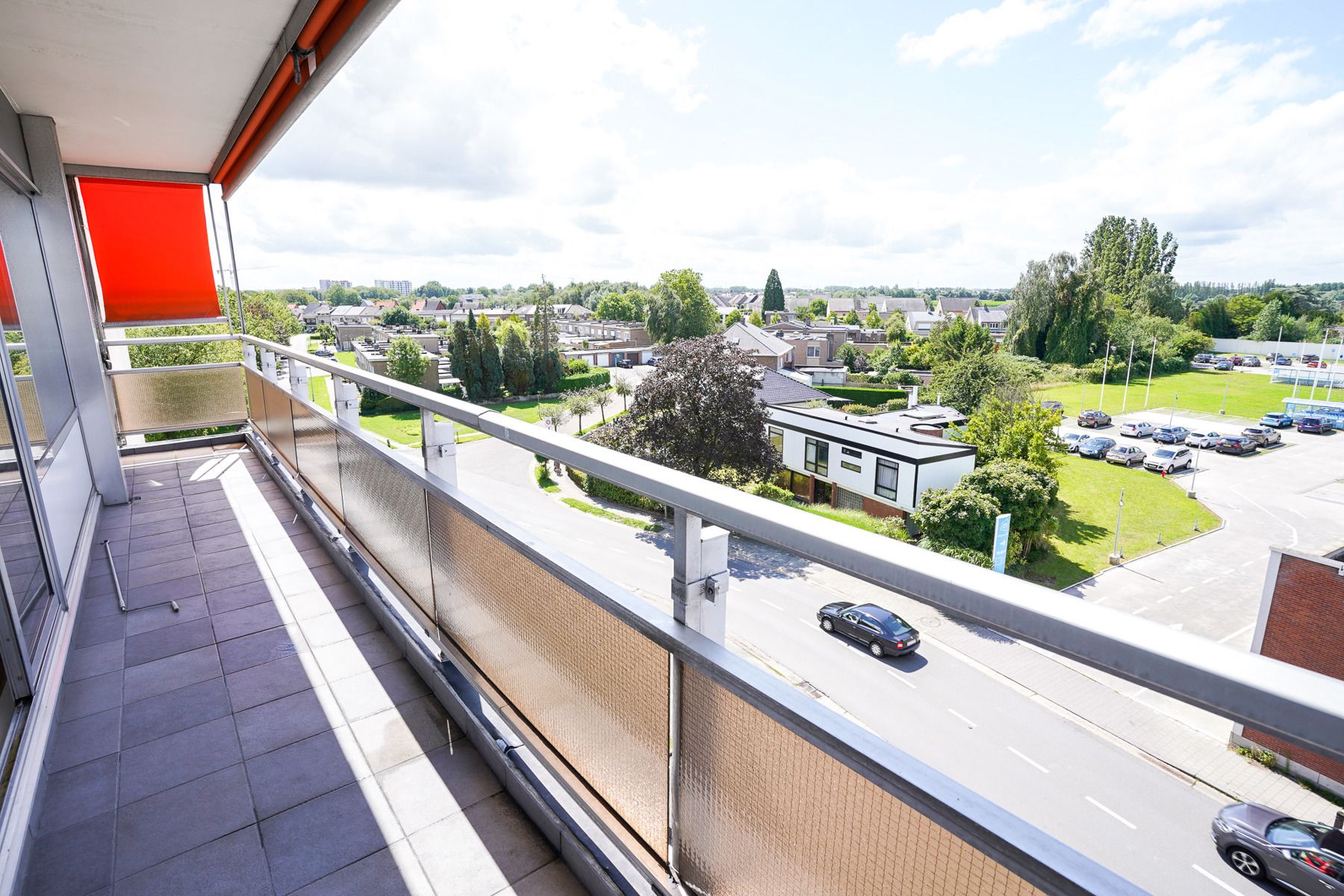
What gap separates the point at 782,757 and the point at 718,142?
74574 millimetres

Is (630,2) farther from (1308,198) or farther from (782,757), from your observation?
(1308,198)

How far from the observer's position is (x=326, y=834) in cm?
167

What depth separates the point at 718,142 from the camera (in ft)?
222

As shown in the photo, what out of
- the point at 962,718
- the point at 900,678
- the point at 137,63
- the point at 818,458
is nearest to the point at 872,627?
the point at 900,678

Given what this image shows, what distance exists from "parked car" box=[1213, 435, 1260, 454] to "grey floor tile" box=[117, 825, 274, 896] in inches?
1302

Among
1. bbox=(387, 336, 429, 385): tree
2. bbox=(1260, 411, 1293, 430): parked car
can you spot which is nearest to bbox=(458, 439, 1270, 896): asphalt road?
bbox=(387, 336, 429, 385): tree

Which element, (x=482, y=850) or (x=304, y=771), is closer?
(x=482, y=850)

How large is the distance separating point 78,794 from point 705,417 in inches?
535

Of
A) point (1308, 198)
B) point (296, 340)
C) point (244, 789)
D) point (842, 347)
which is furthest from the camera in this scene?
point (296, 340)

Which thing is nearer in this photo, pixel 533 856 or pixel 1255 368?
pixel 533 856

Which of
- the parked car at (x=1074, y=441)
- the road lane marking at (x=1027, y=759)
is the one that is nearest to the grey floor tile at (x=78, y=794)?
the road lane marking at (x=1027, y=759)

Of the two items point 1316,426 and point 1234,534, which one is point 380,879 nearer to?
point 1234,534

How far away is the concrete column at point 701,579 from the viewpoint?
1.03m

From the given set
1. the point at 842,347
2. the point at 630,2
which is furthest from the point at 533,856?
the point at 842,347
